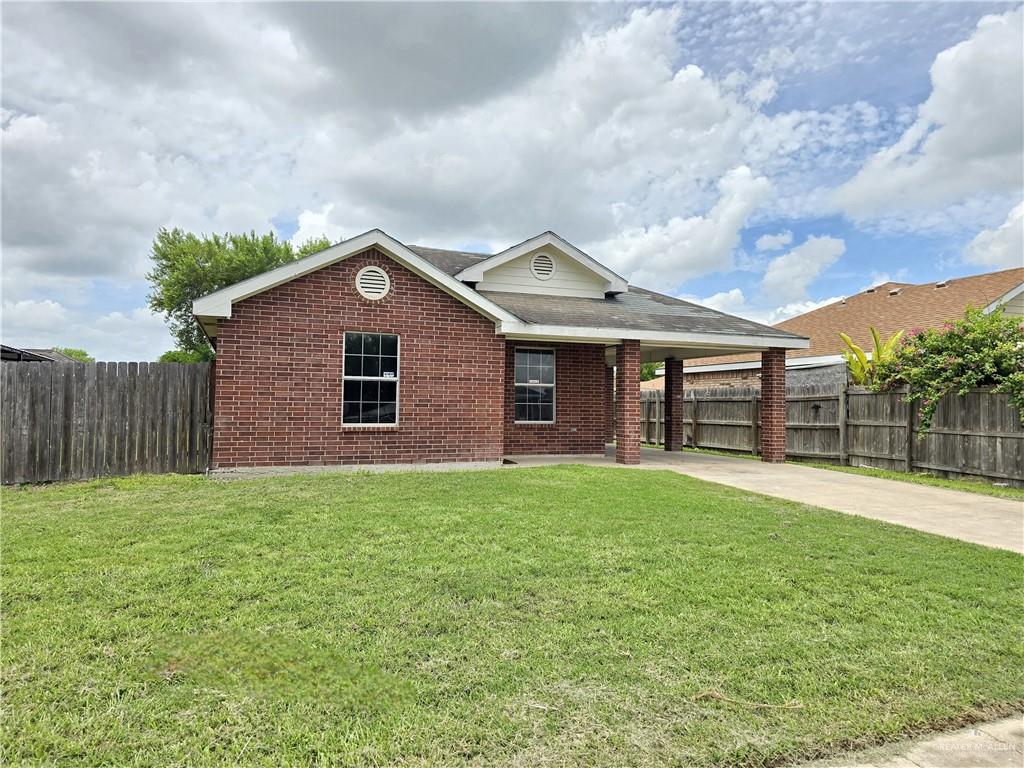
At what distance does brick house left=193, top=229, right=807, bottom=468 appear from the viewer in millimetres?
10125

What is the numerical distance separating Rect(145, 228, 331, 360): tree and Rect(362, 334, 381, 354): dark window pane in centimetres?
3095

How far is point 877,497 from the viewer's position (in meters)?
9.10

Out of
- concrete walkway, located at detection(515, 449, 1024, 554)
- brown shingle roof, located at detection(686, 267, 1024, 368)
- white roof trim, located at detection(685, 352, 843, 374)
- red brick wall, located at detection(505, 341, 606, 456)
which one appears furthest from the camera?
white roof trim, located at detection(685, 352, 843, 374)

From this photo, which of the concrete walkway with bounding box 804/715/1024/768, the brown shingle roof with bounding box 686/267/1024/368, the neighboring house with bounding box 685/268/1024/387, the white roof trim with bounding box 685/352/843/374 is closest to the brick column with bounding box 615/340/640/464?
the neighboring house with bounding box 685/268/1024/387

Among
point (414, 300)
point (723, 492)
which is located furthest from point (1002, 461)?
point (414, 300)

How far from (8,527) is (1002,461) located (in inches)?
578

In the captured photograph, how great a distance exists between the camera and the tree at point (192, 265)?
3906cm

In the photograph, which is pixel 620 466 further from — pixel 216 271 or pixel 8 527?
pixel 216 271

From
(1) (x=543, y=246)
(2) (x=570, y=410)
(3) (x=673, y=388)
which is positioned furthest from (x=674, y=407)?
(1) (x=543, y=246)

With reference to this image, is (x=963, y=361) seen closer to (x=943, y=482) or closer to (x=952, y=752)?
(x=943, y=482)

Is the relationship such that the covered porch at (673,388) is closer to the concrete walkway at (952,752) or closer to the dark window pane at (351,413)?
the dark window pane at (351,413)

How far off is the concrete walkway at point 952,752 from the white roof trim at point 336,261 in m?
9.34

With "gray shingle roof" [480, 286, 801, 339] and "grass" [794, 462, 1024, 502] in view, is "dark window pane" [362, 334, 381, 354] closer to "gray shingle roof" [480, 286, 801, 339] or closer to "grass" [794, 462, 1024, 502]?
"gray shingle roof" [480, 286, 801, 339]

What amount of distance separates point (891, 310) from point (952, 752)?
73.6 ft
